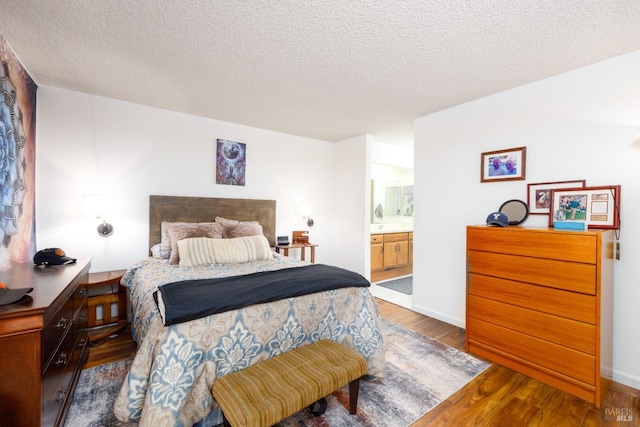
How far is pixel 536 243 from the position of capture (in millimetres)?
2139

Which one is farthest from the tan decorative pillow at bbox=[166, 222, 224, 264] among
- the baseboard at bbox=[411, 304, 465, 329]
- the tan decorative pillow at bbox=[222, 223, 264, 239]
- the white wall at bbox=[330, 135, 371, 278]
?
the baseboard at bbox=[411, 304, 465, 329]

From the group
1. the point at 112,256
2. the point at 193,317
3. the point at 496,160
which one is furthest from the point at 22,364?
the point at 496,160

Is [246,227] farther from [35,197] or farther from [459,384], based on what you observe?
[459,384]

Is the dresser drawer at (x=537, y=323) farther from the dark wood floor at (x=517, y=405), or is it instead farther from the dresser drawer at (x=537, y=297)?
the dark wood floor at (x=517, y=405)

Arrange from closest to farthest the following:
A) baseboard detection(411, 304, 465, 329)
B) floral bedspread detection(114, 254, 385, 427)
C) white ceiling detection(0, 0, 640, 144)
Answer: floral bedspread detection(114, 254, 385, 427) < white ceiling detection(0, 0, 640, 144) < baseboard detection(411, 304, 465, 329)

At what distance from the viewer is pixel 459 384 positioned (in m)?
2.06

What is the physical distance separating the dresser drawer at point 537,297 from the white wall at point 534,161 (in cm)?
53

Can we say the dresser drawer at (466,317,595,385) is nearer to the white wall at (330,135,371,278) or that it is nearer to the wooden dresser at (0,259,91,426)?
the white wall at (330,135,371,278)

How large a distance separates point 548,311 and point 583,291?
27cm

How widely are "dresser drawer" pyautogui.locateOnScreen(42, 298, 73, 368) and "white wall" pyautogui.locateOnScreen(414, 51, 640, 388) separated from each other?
329 cm

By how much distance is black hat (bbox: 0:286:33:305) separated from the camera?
1189 mm

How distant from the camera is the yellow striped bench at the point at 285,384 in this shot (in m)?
1.28

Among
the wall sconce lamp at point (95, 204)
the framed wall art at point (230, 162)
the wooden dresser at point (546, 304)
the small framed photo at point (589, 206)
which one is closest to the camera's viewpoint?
the wooden dresser at point (546, 304)

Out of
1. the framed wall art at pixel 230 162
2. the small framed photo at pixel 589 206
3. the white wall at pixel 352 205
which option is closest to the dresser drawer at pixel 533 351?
the small framed photo at pixel 589 206
